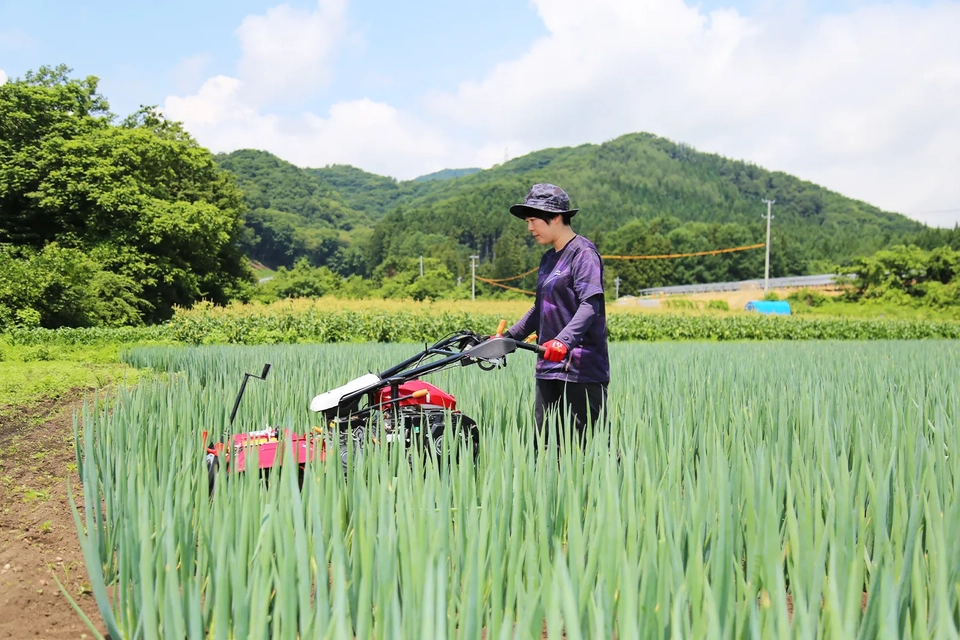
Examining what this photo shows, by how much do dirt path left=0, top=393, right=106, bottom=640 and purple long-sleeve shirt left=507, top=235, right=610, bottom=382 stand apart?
1.86m

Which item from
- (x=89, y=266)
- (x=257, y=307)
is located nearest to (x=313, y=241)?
(x=89, y=266)

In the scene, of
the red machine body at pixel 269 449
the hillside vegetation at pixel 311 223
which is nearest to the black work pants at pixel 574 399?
the red machine body at pixel 269 449

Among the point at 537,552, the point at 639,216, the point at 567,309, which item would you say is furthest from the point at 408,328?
the point at 639,216

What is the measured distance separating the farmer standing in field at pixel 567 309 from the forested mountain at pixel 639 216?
69162 mm

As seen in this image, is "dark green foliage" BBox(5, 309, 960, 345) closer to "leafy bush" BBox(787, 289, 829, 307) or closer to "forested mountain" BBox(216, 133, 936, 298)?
"leafy bush" BBox(787, 289, 829, 307)

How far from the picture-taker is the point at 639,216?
325 ft

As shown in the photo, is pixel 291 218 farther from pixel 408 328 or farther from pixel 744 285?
pixel 408 328

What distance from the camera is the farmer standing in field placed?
117 inches

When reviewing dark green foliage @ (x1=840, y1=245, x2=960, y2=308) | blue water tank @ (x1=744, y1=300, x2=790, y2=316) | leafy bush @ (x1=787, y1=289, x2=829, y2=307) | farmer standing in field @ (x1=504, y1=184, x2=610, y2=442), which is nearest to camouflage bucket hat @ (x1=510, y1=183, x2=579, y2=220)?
farmer standing in field @ (x1=504, y1=184, x2=610, y2=442)

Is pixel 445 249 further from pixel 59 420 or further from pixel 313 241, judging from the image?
pixel 59 420

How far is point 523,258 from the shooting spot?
75.6 meters

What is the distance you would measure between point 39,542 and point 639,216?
100.0m

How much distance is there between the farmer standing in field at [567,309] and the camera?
117 inches

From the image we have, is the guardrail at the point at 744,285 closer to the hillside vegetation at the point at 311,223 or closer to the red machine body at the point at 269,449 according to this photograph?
the hillside vegetation at the point at 311,223
